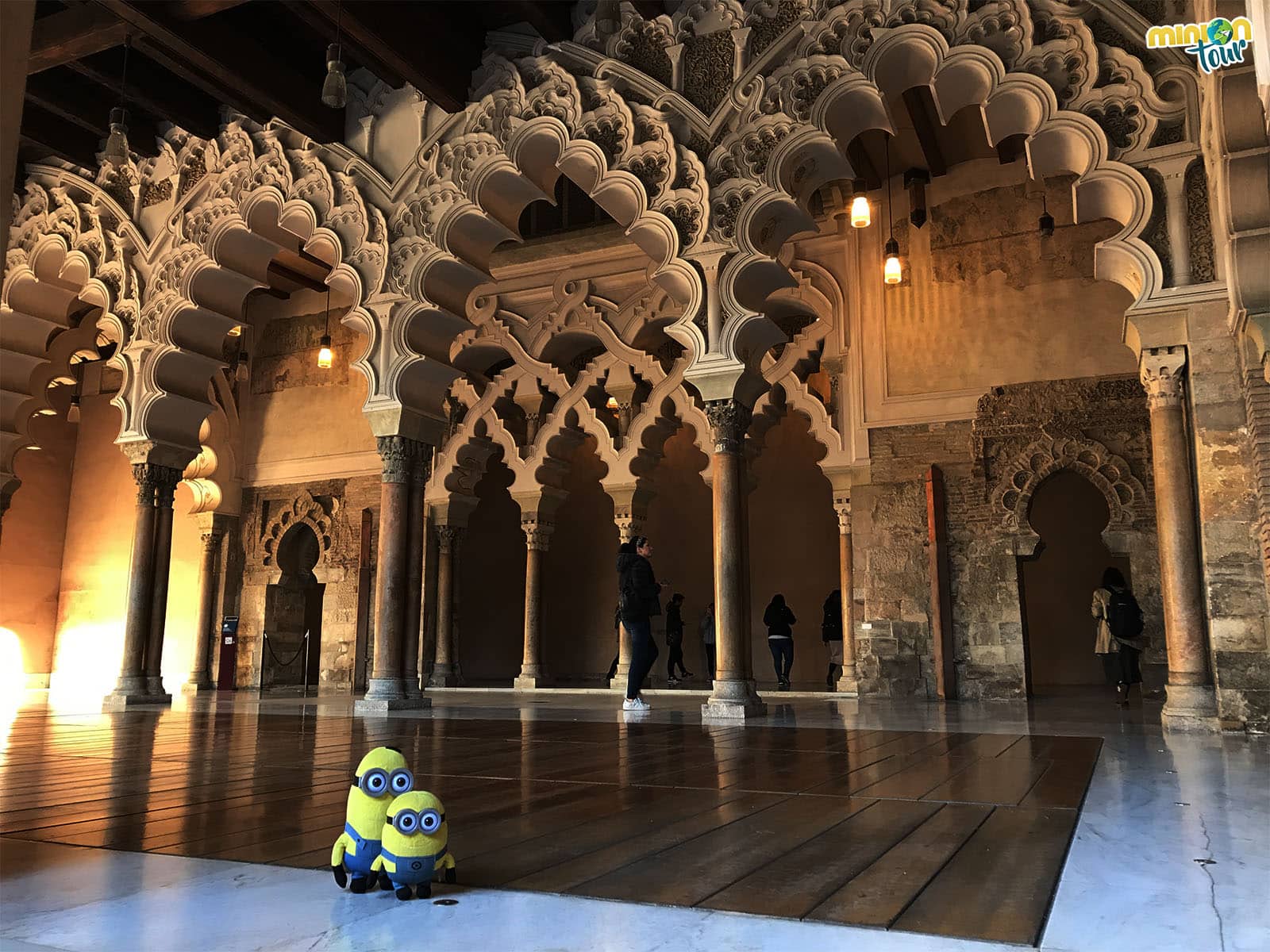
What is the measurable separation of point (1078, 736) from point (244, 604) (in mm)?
13561

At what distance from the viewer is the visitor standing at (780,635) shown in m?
13.7

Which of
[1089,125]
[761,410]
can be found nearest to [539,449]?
[761,410]

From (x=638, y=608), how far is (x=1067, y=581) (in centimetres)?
1053

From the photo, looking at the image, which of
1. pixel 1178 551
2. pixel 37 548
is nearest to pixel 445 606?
pixel 37 548

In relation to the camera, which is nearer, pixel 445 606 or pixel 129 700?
pixel 129 700

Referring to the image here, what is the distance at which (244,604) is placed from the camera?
15.6 m

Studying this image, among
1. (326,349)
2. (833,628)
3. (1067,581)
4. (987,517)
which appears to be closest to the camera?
(987,517)

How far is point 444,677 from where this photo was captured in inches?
567

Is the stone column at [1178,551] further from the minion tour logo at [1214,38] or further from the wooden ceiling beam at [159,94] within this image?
the wooden ceiling beam at [159,94]

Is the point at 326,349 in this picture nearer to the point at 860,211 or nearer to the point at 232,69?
the point at 232,69

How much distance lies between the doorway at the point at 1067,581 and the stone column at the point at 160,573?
41.1 feet

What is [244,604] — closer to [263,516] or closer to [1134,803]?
[263,516]

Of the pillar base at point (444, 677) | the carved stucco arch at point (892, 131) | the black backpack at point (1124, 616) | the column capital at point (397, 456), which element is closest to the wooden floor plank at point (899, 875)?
the carved stucco arch at point (892, 131)

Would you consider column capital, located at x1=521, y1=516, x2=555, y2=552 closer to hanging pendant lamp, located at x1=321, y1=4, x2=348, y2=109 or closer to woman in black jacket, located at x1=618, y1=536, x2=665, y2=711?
woman in black jacket, located at x1=618, y1=536, x2=665, y2=711
